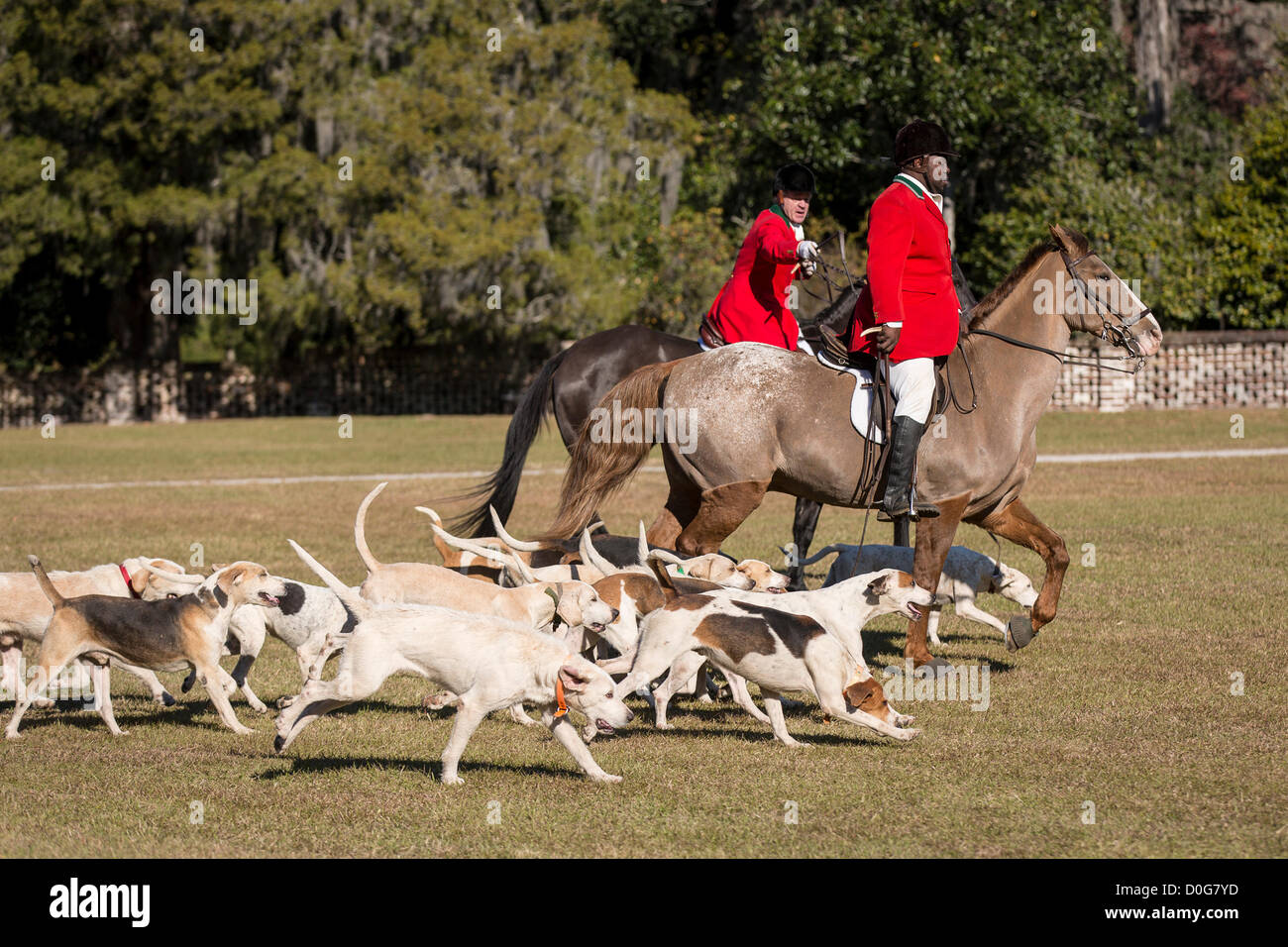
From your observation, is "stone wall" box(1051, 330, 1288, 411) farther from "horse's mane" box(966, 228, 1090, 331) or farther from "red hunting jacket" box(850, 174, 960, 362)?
"red hunting jacket" box(850, 174, 960, 362)

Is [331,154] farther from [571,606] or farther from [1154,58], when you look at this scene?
[571,606]

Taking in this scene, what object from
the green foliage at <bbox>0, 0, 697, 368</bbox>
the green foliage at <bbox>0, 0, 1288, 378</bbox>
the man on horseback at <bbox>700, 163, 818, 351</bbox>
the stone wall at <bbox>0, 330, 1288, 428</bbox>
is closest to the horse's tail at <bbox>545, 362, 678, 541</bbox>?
the man on horseback at <bbox>700, 163, 818, 351</bbox>

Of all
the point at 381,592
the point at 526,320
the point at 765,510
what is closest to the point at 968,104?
the point at 526,320

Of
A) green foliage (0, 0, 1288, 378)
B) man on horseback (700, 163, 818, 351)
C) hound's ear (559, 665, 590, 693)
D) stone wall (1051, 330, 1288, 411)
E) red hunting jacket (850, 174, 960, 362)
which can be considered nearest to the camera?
hound's ear (559, 665, 590, 693)

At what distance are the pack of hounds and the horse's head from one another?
1986 millimetres

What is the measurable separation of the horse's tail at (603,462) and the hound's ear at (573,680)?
259 cm

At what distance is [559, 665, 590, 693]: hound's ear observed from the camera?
20.6 ft

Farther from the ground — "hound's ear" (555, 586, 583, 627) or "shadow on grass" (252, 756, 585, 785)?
"hound's ear" (555, 586, 583, 627)

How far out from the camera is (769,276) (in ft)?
33.5

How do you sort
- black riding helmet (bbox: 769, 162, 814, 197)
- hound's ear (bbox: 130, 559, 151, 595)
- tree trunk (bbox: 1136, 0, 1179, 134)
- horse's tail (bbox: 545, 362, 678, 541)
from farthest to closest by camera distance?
tree trunk (bbox: 1136, 0, 1179, 134) → black riding helmet (bbox: 769, 162, 814, 197) → horse's tail (bbox: 545, 362, 678, 541) → hound's ear (bbox: 130, 559, 151, 595)
